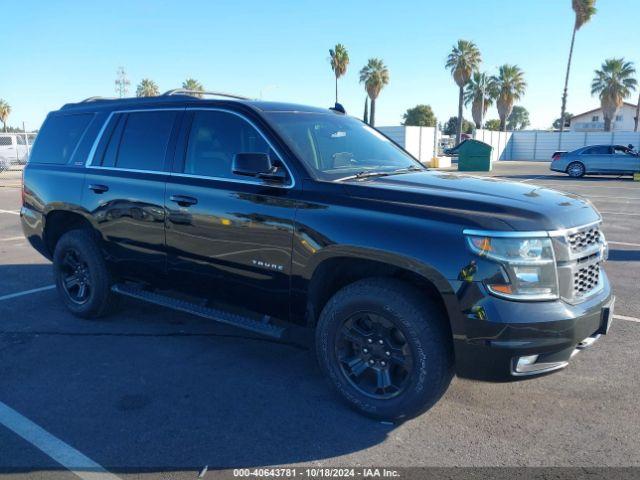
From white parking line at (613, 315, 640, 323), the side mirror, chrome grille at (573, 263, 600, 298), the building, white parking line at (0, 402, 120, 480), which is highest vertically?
the building

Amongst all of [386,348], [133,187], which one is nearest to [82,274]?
[133,187]

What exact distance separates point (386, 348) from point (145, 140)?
2.81 m

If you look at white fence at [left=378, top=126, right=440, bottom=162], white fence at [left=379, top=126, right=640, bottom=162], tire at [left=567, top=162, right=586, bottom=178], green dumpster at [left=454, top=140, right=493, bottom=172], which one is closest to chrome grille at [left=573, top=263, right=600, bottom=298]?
tire at [left=567, top=162, right=586, bottom=178]

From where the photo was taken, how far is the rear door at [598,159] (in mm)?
24953

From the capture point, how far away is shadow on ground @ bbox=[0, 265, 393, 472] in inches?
120

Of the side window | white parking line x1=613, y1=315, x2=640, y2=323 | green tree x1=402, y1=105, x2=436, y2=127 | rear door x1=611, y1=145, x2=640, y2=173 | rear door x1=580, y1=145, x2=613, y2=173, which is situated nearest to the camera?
the side window

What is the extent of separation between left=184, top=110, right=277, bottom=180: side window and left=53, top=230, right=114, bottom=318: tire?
4.85 ft

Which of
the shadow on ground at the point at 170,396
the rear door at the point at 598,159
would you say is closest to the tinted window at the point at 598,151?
the rear door at the point at 598,159

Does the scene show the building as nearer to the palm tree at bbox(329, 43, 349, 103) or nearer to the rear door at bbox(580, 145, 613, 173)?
the palm tree at bbox(329, 43, 349, 103)

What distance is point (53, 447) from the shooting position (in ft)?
10.1

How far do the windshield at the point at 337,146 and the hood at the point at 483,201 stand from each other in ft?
1.05

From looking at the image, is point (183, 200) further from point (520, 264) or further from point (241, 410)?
point (520, 264)

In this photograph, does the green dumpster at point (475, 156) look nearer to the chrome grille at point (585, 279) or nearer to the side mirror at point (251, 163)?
the chrome grille at point (585, 279)

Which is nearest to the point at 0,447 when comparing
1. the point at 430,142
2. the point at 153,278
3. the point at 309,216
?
the point at 153,278
